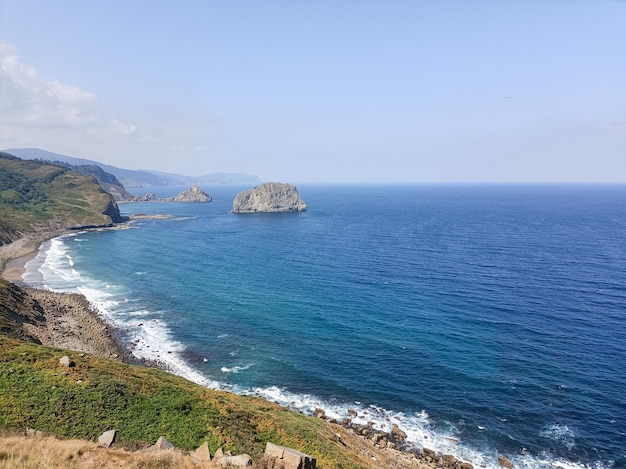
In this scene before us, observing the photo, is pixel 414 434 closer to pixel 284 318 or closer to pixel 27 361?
pixel 284 318

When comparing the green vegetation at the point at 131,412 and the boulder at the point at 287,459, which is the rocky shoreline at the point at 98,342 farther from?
the boulder at the point at 287,459

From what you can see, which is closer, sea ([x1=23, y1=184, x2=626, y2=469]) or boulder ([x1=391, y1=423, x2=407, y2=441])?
boulder ([x1=391, y1=423, x2=407, y2=441])

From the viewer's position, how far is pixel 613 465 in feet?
138

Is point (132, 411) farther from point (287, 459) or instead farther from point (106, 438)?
point (287, 459)

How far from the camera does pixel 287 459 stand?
2656 centimetres

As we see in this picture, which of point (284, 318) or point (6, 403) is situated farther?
point (284, 318)

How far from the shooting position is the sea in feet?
163

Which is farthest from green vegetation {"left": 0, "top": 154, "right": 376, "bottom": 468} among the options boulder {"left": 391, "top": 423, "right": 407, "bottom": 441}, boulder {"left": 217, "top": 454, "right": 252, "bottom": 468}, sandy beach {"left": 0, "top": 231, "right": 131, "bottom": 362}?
sandy beach {"left": 0, "top": 231, "right": 131, "bottom": 362}

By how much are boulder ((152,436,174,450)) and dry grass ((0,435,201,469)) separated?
11.3ft

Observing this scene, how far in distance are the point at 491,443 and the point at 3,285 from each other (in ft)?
325

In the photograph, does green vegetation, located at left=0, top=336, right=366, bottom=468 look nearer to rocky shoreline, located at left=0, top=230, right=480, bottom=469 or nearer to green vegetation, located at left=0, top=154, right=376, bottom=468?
green vegetation, located at left=0, top=154, right=376, bottom=468

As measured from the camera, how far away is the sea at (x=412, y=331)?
49.6 metres

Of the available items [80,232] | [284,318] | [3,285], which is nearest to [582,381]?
[284,318]

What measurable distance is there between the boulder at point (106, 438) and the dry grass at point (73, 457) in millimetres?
2877
